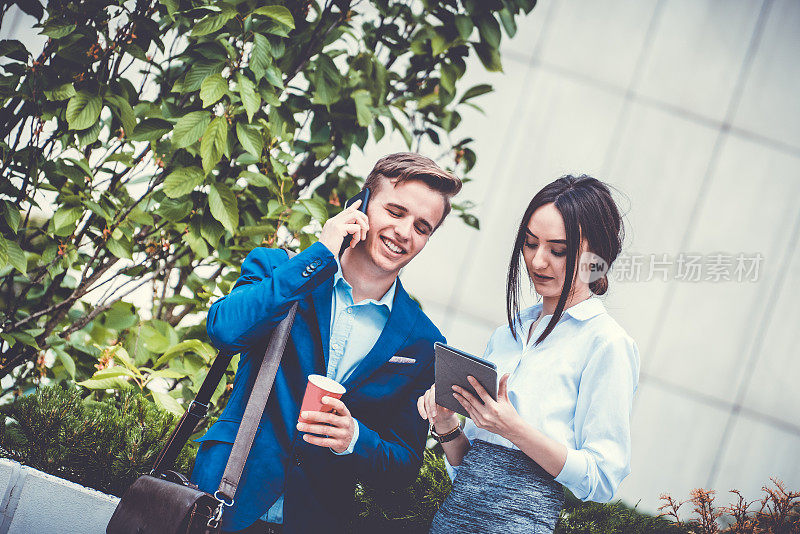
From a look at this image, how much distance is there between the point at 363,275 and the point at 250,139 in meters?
0.74

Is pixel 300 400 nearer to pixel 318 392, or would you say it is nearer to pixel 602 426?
pixel 318 392

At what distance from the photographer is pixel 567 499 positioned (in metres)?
2.11

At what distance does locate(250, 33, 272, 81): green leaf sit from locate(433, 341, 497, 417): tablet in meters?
1.26

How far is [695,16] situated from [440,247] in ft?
7.42

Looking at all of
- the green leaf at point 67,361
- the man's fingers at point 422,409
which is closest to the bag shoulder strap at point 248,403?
the man's fingers at point 422,409

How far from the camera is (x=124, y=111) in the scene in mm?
2232

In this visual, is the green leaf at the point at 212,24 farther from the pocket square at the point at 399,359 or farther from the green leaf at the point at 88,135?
the pocket square at the point at 399,359

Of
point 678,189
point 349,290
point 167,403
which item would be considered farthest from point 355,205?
point 678,189

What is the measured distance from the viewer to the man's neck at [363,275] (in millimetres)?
1736

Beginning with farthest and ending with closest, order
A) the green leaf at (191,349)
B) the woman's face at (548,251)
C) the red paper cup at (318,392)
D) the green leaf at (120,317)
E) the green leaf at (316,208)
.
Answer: the green leaf at (120,317)
the green leaf at (316,208)
the green leaf at (191,349)
the woman's face at (548,251)
the red paper cup at (318,392)

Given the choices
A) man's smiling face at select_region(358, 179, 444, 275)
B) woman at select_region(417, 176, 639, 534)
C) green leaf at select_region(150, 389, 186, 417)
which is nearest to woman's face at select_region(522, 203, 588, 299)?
woman at select_region(417, 176, 639, 534)

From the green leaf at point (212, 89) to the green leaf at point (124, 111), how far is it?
35cm

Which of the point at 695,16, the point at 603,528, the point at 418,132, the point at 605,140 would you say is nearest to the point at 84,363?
the point at 418,132

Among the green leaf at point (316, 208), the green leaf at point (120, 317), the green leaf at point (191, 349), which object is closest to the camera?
the green leaf at point (191, 349)
